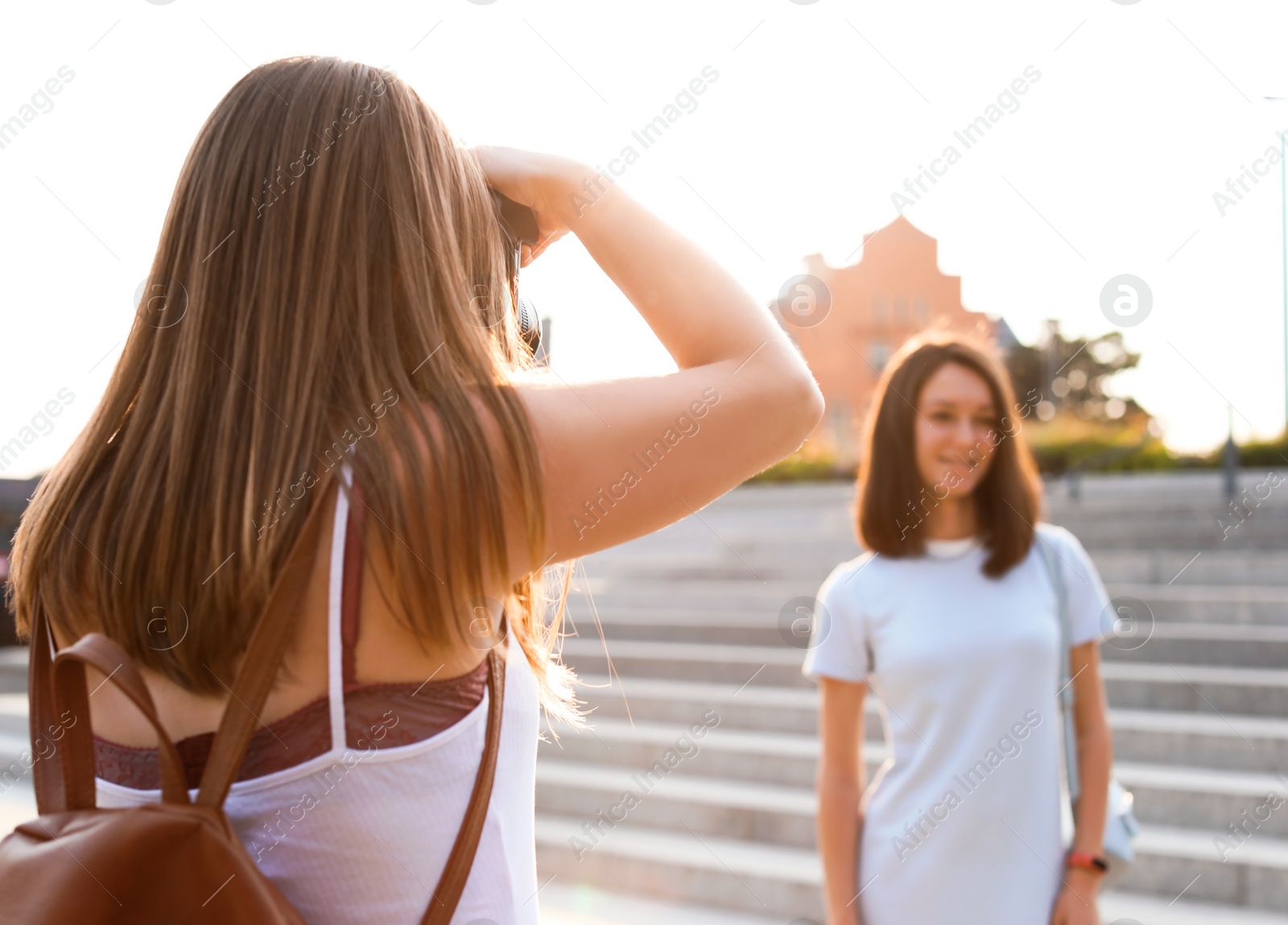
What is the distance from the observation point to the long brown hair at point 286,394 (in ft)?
2.60

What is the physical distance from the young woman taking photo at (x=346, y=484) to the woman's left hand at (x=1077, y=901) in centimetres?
148

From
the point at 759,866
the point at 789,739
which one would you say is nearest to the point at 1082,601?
the point at 759,866

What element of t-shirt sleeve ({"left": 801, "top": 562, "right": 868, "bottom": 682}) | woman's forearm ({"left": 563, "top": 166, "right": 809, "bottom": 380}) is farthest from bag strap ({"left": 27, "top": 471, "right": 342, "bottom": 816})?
t-shirt sleeve ({"left": 801, "top": 562, "right": 868, "bottom": 682})

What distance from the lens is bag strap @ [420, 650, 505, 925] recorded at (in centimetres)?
83

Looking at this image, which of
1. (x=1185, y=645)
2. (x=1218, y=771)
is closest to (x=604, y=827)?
(x=1218, y=771)

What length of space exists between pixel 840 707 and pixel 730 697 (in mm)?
3284

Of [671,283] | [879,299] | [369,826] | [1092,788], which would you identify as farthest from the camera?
[879,299]

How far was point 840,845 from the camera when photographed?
84.0 inches

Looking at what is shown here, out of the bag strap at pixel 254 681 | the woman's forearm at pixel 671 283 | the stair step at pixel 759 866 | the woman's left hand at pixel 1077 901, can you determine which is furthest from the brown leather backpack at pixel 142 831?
the stair step at pixel 759 866

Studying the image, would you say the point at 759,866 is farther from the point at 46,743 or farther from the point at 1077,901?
the point at 46,743

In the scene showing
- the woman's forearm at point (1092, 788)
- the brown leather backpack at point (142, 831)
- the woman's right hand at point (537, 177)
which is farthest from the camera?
the woman's forearm at point (1092, 788)

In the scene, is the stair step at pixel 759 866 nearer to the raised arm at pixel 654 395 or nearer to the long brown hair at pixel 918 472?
the long brown hair at pixel 918 472

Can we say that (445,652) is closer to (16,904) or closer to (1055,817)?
(16,904)

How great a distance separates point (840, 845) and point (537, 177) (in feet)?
5.53
